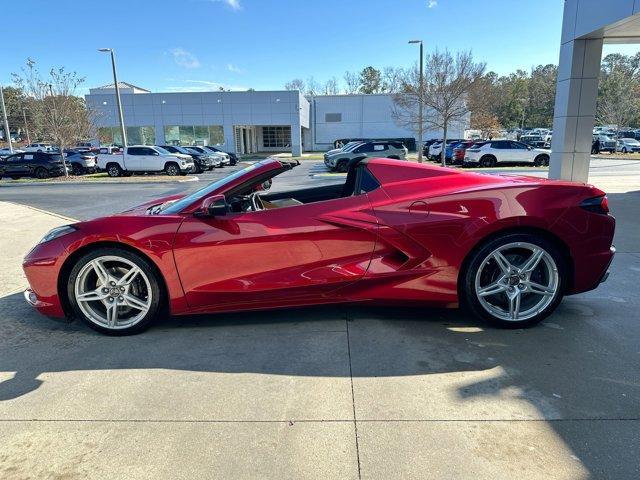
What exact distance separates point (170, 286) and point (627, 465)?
10.1 ft

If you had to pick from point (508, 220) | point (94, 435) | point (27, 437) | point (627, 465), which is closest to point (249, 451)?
point (94, 435)

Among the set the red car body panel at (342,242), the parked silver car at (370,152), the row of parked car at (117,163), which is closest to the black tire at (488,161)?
the parked silver car at (370,152)

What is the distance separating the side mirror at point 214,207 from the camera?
3355mm

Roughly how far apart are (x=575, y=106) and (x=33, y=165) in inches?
1024

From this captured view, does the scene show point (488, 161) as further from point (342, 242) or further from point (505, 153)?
point (342, 242)

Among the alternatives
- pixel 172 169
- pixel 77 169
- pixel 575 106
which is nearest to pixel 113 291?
pixel 575 106

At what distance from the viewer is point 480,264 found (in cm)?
347

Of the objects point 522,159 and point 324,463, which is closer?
point 324,463

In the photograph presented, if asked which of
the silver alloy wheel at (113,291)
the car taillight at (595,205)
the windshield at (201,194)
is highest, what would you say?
the windshield at (201,194)

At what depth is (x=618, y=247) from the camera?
616cm

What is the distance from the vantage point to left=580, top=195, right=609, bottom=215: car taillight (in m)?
3.51

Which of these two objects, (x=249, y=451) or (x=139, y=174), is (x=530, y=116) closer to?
(x=139, y=174)

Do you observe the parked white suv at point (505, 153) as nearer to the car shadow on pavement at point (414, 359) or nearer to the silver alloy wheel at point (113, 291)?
the car shadow on pavement at point (414, 359)

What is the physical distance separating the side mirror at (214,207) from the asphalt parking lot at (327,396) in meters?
0.99
